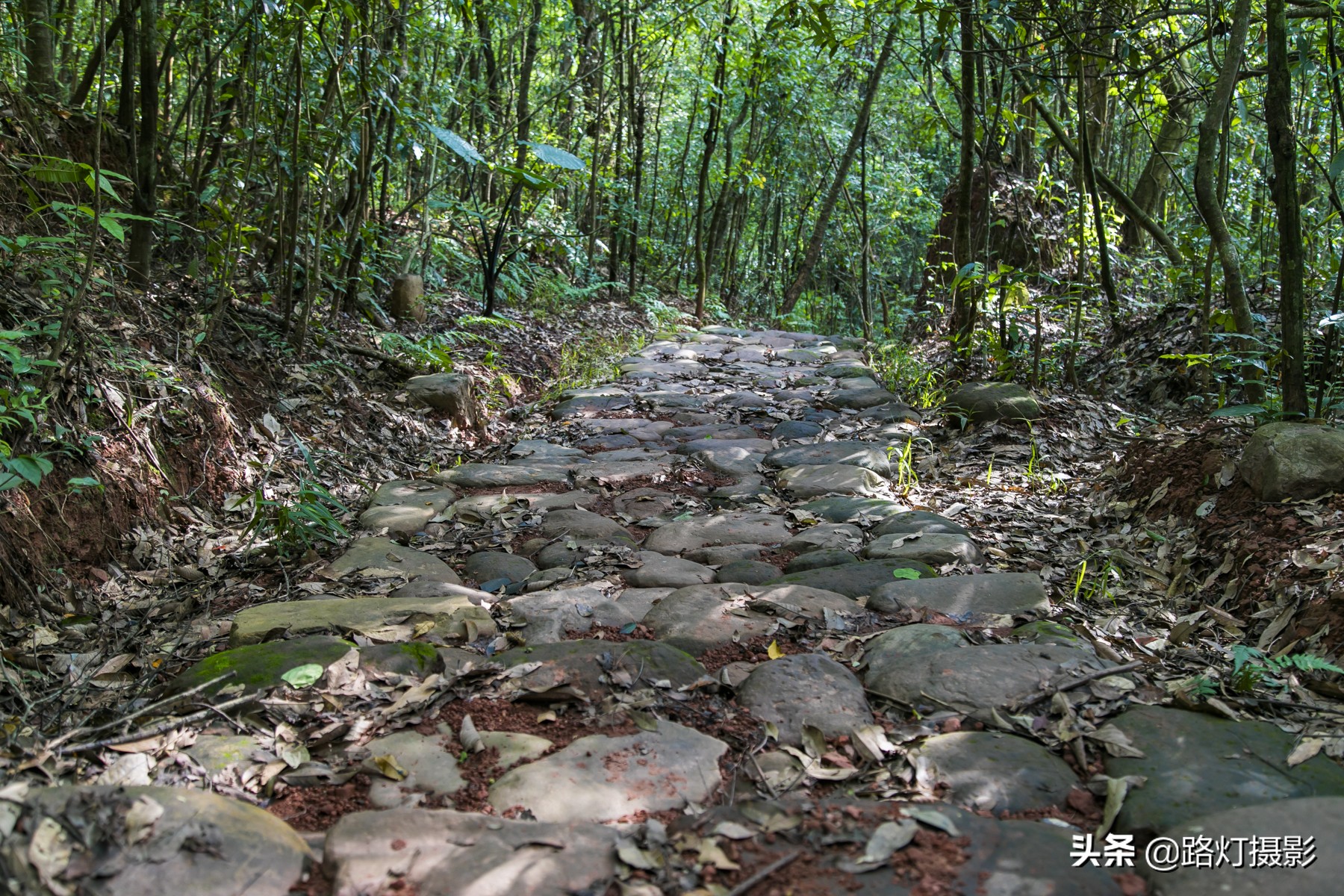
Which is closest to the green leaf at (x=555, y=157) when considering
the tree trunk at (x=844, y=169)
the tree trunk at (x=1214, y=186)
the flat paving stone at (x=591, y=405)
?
the flat paving stone at (x=591, y=405)

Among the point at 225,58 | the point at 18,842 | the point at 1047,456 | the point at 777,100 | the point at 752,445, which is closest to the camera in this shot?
the point at 18,842

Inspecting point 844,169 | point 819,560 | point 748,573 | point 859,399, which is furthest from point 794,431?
point 844,169

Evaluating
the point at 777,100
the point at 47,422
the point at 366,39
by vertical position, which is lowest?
the point at 47,422

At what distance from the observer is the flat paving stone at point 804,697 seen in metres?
1.94

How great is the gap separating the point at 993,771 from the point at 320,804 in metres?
1.26

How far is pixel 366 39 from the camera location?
477 cm

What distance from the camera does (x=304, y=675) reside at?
6.74 ft

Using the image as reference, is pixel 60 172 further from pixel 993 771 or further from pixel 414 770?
pixel 993 771

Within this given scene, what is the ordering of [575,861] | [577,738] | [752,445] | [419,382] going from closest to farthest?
[575,861]
[577,738]
[752,445]
[419,382]

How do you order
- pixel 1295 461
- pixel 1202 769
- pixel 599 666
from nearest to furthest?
pixel 1202 769 < pixel 599 666 < pixel 1295 461

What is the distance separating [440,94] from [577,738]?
19.5ft

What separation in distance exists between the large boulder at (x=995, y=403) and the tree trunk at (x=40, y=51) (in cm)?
477

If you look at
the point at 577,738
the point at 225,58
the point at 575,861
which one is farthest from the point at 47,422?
the point at 225,58

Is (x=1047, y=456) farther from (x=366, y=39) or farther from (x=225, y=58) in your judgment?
(x=225, y=58)
